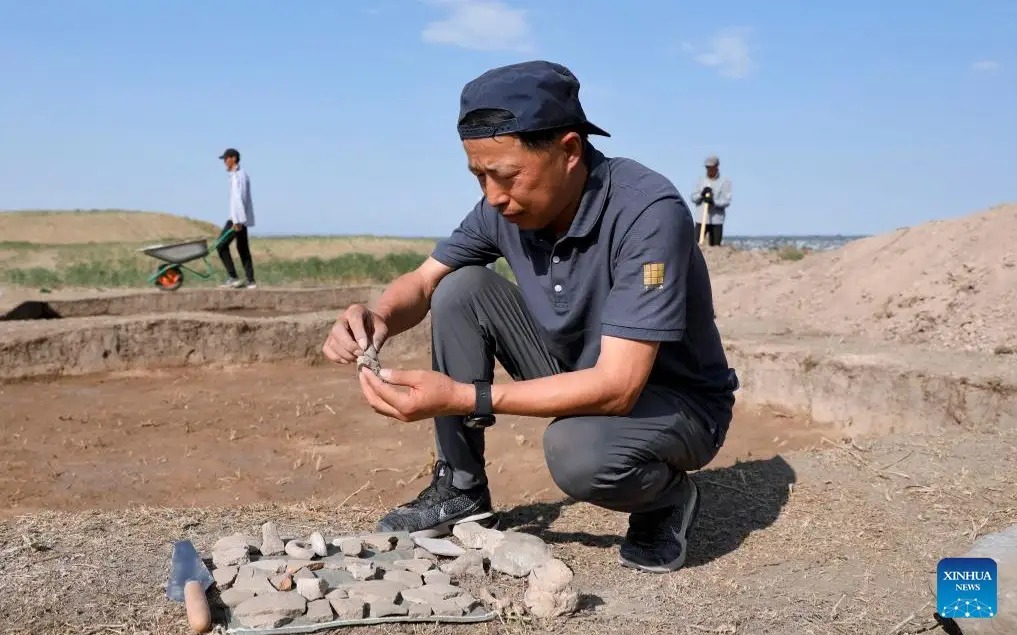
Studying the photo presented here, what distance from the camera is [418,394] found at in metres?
2.22

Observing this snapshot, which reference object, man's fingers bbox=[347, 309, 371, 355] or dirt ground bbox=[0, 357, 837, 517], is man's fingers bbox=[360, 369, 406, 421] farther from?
dirt ground bbox=[0, 357, 837, 517]

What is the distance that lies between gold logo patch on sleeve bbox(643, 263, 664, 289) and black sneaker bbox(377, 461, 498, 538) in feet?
3.06

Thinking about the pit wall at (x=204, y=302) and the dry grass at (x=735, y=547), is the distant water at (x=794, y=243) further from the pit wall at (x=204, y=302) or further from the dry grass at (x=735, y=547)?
the dry grass at (x=735, y=547)

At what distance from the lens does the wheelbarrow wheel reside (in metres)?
10.2

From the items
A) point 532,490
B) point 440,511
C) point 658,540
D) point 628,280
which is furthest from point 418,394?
point 532,490

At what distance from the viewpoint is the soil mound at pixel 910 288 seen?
19.3ft

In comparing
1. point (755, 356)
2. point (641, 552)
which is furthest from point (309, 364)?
point (641, 552)

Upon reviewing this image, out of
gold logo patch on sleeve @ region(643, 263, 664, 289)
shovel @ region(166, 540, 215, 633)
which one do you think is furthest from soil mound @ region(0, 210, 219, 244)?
gold logo patch on sleeve @ region(643, 263, 664, 289)

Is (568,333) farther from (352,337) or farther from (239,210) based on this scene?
(239,210)

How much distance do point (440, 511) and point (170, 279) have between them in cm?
840

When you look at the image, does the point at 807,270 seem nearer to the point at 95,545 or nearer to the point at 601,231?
the point at 601,231

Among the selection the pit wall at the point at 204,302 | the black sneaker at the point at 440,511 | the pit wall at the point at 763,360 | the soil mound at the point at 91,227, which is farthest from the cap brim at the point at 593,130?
the soil mound at the point at 91,227

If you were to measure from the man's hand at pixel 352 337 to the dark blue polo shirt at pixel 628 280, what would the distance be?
45cm

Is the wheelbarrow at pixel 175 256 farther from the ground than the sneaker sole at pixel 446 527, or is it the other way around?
the wheelbarrow at pixel 175 256
